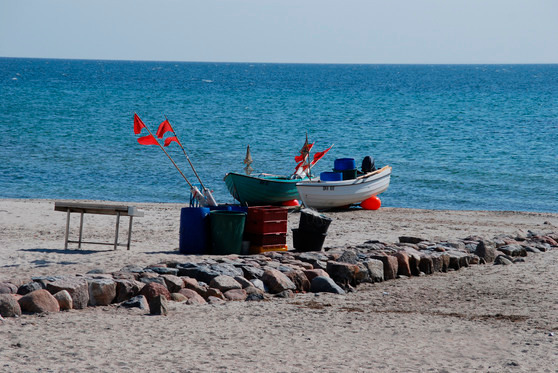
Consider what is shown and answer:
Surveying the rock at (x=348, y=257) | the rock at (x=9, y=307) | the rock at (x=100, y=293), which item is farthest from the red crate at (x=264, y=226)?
the rock at (x=9, y=307)

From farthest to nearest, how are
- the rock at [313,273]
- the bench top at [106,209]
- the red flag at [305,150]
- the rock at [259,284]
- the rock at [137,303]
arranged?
1. the red flag at [305,150]
2. the bench top at [106,209]
3. the rock at [313,273]
4. the rock at [259,284]
5. the rock at [137,303]

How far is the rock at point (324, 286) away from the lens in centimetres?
1005

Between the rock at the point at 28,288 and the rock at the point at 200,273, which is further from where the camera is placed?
the rock at the point at 200,273

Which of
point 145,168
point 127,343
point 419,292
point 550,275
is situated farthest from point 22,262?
point 145,168

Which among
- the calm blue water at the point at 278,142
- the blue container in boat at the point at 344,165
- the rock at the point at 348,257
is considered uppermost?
the blue container in boat at the point at 344,165

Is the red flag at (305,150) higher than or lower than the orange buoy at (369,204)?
higher

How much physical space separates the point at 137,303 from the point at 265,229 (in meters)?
3.82

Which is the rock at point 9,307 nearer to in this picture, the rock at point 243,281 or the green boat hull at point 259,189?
the rock at point 243,281

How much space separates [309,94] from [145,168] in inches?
1942

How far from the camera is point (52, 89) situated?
246 ft

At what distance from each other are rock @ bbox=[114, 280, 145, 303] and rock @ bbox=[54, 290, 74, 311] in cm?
59

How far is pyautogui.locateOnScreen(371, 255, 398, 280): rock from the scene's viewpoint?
11.1m

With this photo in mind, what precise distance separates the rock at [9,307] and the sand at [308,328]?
0.14 metres

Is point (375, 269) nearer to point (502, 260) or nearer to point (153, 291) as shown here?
point (502, 260)
